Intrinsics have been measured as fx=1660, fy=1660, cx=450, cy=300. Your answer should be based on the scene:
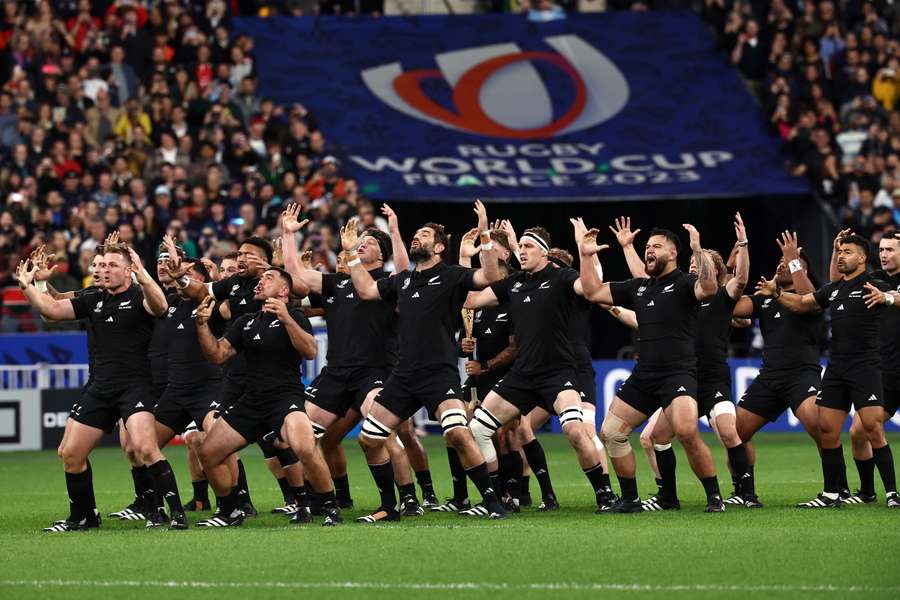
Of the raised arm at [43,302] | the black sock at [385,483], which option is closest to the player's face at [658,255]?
the black sock at [385,483]

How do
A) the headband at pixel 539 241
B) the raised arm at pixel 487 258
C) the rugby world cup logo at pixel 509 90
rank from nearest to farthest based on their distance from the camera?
the raised arm at pixel 487 258 < the headband at pixel 539 241 < the rugby world cup logo at pixel 509 90

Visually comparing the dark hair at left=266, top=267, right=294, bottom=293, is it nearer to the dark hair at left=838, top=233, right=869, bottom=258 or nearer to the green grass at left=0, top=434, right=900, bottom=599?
the green grass at left=0, top=434, right=900, bottom=599

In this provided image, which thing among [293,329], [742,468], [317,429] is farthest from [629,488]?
[293,329]

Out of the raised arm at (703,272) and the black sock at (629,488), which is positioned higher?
the raised arm at (703,272)

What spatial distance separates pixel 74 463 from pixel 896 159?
2032 cm

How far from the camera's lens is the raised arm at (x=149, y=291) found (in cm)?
1412

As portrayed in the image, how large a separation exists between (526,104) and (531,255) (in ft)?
59.2

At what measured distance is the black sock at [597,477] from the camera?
1502 centimetres

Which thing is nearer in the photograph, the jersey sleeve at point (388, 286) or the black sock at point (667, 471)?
the jersey sleeve at point (388, 286)

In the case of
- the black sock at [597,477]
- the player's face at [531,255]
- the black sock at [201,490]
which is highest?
the player's face at [531,255]

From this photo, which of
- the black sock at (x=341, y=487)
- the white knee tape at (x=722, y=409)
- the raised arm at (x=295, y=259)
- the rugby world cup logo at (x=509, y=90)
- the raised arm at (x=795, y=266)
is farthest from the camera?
the rugby world cup logo at (x=509, y=90)

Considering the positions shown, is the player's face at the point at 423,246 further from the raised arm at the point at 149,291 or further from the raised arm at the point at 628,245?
the raised arm at the point at 149,291

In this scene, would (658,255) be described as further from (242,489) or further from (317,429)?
(242,489)

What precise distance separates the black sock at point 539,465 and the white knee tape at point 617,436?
46.3 inches
